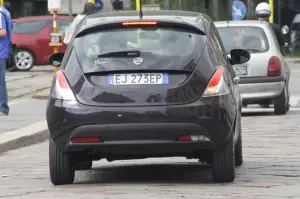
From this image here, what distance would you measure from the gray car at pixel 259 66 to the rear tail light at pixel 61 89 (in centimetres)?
868

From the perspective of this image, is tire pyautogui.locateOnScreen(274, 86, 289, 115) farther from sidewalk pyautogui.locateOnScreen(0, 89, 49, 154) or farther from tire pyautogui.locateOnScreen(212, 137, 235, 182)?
tire pyautogui.locateOnScreen(212, 137, 235, 182)

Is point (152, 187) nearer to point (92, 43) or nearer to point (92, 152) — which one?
point (92, 152)

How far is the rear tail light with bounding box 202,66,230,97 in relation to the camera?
29.2 ft

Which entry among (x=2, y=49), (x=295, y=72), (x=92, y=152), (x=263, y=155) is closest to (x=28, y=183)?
(x=92, y=152)

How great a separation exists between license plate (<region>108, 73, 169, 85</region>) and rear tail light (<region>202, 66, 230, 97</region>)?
345mm

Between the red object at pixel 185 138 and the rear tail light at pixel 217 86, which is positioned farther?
the rear tail light at pixel 217 86

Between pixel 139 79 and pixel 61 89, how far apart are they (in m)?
0.66

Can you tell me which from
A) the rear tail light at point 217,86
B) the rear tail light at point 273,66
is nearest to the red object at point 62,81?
the rear tail light at point 217,86

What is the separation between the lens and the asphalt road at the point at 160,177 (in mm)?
8602

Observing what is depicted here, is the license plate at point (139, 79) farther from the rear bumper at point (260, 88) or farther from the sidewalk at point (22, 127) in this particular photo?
the rear bumper at point (260, 88)

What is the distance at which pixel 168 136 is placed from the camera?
28.6 ft

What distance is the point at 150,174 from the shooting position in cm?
1000

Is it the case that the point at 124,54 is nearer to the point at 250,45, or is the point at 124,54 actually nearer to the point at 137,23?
the point at 137,23

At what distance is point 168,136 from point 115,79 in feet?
2.14
